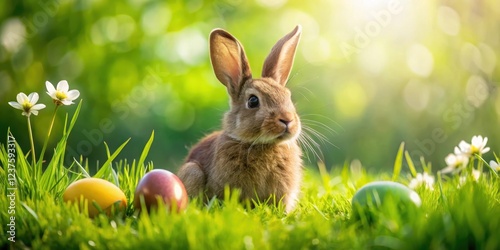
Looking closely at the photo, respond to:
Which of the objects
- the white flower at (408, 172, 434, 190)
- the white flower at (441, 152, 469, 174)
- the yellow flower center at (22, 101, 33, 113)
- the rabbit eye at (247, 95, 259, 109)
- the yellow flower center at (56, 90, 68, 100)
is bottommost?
the white flower at (408, 172, 434, 190)

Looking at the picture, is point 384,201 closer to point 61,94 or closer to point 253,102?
point 253,102

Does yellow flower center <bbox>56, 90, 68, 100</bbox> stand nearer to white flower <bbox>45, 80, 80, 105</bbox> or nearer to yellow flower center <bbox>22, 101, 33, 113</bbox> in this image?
white flower <bbox>45, 80, 80, 105</bbox>

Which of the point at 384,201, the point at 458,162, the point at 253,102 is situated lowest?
the point at 458,162

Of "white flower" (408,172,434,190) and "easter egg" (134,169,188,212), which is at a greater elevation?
"easter egg" (134,169,188,212)

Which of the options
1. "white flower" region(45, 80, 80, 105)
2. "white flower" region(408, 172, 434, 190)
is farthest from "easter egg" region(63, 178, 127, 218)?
"white flower" region(408, 172, 434, 190)

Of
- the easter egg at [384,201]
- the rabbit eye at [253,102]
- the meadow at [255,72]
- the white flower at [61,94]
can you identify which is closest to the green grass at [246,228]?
the easter egg at [384,201]

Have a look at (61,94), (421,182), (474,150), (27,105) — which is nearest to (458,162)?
(474,150)

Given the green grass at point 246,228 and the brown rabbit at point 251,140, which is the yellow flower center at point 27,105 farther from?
the brown rabbit at point 251,140
